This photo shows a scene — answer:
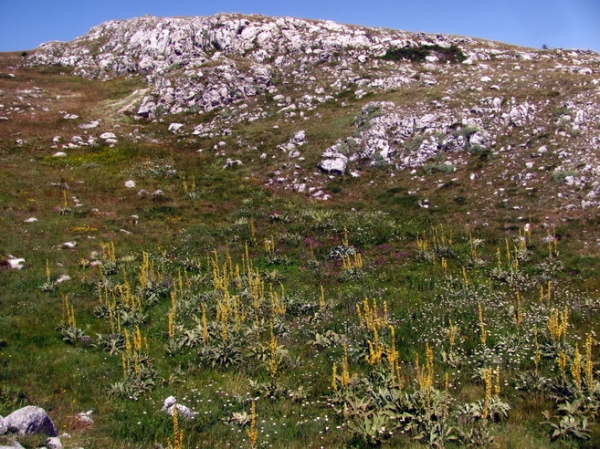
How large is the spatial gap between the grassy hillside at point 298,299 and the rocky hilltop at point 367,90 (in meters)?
0.83

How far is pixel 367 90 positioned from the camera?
4634 centimetres

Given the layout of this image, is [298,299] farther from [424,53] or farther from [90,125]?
[424,53]

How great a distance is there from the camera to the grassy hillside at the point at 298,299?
945 centimetres

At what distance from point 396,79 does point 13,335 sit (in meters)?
43.5

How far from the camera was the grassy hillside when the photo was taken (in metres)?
9.45

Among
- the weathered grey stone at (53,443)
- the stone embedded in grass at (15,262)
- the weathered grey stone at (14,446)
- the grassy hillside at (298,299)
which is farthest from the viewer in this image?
the stone embedded in grass at (15,262)

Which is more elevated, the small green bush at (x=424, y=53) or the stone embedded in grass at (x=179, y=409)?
the small green bush at (x=424, y=53)

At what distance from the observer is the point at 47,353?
1257cm

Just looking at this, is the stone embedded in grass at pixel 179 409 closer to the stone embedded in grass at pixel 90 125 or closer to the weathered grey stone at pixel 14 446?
the weathered grey stone at pixel 14 446

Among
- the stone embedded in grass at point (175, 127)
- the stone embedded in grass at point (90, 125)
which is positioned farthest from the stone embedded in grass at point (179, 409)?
the stone embedded in grass at point (90, 125)

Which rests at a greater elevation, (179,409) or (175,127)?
(175,127)

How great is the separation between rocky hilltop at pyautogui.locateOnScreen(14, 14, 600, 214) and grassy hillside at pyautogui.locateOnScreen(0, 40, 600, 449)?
0.83 m

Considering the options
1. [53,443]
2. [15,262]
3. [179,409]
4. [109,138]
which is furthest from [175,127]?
[53,443]

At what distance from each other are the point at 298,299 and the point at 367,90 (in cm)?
3529
